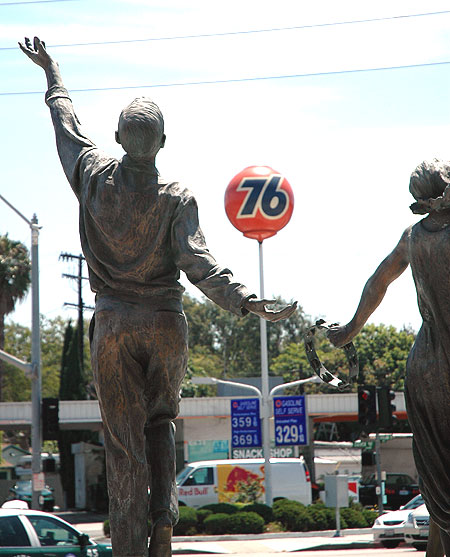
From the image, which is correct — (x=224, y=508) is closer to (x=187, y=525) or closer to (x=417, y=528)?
(x=187, y=525)

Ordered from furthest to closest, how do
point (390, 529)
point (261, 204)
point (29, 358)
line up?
point (29, 358)
point (261, 204)
point (390, 529)

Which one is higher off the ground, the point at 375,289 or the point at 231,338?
the point at 231,338

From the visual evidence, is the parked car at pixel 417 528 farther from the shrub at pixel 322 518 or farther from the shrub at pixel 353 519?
the shrub at pixel 353 519

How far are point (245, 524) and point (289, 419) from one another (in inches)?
223

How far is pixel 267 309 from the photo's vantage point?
392 cm

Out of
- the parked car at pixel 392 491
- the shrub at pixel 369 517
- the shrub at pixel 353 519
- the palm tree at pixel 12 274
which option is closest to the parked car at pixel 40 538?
the shrub at pixel 353 519

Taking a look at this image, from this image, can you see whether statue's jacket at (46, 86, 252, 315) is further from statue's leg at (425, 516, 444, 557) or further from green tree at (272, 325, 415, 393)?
green tree at (272, 325, 415, 393)

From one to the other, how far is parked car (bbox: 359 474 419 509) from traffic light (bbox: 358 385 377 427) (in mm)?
12181

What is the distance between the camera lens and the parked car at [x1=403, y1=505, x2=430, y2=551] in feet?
69.4

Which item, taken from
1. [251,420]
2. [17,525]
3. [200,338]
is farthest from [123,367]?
[200,338]

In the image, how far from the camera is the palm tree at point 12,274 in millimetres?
55906

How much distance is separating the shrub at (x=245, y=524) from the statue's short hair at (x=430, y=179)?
2259 cm

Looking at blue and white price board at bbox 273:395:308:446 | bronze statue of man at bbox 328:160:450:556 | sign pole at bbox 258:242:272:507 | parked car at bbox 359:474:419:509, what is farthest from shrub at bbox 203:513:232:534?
bronze statue of man at bbox 328:160:450:556

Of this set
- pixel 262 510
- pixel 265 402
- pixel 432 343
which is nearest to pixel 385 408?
pixel 262 510
